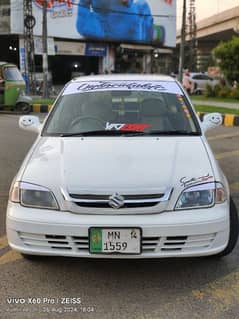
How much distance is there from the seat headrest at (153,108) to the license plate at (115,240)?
1655 mm

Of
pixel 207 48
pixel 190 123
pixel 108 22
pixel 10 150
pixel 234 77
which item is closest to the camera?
pixel 190 123

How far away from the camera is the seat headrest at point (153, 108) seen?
441 cm

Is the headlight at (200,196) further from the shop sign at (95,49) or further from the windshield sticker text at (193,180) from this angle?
the shop sign at (95,49)

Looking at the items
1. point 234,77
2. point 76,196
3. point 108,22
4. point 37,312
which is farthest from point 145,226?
point 108,22

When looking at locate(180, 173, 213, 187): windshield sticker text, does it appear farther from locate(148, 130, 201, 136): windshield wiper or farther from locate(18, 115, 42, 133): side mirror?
locate(18, 115, 42, 133): side mirror

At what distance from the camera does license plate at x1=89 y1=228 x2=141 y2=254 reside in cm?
303

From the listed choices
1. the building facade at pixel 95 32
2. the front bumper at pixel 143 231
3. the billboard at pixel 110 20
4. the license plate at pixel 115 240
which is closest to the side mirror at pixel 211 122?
the front bumper at pixel 143 231

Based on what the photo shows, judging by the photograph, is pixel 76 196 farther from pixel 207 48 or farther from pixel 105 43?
pixel 207 48

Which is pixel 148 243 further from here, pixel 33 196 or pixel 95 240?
pixel 33 196

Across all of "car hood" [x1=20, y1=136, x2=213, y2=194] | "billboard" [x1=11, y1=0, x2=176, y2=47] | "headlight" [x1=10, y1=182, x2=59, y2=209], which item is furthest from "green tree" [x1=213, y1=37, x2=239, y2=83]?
"headlight" [x1=10, y1=182, x2=59, y2=209]

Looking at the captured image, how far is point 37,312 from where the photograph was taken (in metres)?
2.97

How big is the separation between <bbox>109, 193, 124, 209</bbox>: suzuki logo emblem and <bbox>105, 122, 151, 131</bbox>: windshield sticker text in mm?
1206

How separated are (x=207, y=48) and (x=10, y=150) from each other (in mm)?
75479

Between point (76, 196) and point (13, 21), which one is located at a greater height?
point (13, 21)
